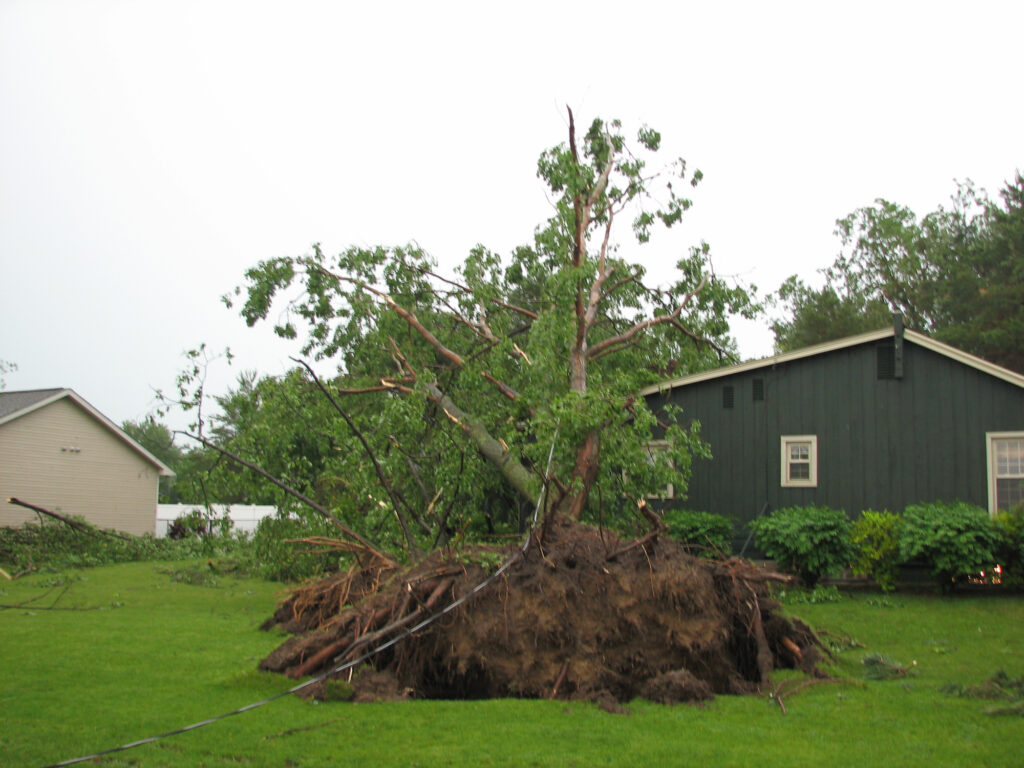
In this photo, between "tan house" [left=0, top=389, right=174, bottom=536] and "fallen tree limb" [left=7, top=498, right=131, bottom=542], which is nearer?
"fallen tree limb" [left=7, top=498, right=131, bottom=542]

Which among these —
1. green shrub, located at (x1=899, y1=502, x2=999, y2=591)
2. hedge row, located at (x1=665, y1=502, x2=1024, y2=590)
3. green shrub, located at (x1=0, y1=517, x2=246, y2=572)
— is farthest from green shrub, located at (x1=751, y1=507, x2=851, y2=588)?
green shrub, located at (x1=0, y1=517, x2=246, y2=572)

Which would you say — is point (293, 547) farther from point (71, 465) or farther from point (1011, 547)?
point (71, 465)

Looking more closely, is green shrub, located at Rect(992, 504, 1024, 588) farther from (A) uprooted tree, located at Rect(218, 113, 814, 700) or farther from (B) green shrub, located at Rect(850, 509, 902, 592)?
(A) uprooted tree, located at Rect(218, 113, 814, 700)

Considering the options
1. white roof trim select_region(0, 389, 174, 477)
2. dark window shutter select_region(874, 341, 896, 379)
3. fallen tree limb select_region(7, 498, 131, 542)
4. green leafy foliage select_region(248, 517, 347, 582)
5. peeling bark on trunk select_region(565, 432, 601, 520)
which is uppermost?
dark window shutter select_region(874, 341, 896, 379)

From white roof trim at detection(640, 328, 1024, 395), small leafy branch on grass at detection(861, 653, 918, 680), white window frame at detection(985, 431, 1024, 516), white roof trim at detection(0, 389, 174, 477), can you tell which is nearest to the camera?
small leafy branch on grass at detection(861, 653, 918, 680)

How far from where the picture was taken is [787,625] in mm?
8305

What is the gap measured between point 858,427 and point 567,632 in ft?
28.6

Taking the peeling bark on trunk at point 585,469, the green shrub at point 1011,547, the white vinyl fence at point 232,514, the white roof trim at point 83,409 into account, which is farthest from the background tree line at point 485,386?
the white vinyl fence at point 232,514

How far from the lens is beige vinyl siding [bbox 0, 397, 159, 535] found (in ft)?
75.3

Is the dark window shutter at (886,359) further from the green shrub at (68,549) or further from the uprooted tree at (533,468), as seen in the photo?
the green shrub at (68,549)

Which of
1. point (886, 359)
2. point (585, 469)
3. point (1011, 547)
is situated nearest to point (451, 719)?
point (585, 469)

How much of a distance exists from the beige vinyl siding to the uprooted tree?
9636 millimetres

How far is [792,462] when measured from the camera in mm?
14852

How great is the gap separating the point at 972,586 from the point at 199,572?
1220cm
